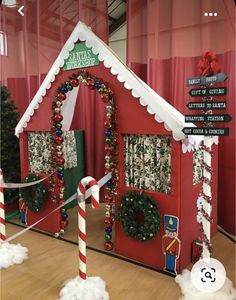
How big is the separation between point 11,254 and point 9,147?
70.0 inches

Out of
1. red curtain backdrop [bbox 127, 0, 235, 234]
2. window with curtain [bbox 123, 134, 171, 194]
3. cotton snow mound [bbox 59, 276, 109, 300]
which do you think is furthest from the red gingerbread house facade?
red curtain backdrop [bbox 127, 0, 235, 234]

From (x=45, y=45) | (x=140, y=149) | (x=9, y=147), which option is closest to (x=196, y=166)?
(x=140, y=149)

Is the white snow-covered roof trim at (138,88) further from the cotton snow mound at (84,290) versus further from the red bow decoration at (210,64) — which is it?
the cotton snow mound at (84,290)

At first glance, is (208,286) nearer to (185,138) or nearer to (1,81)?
(185,138)

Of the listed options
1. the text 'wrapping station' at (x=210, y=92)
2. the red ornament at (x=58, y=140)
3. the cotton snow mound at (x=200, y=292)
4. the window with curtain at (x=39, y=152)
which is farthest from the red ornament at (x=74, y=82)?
the cotton snow mound at (x=200, y=292)

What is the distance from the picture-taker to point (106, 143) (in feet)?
9.88

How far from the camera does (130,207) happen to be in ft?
9.32

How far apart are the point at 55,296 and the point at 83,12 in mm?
3835

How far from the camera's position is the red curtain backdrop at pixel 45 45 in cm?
438

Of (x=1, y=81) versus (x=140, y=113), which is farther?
(x=1, y=81)

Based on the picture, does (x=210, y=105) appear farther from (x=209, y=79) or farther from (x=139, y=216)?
(x=139, y=216)

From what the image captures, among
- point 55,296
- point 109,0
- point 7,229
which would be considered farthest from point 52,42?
point 55,296

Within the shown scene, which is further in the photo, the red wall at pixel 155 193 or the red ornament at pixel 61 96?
the red ornament at pixel 61 96

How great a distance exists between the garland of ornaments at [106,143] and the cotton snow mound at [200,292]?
0.93m
